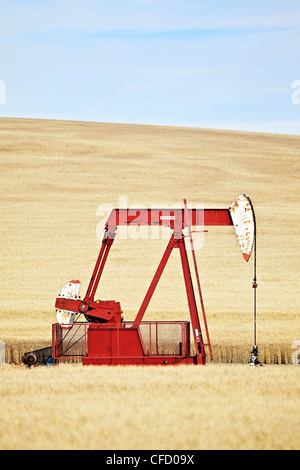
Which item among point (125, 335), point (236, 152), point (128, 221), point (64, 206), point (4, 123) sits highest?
point (4, 123)

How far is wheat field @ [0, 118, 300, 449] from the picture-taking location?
30.5 ft

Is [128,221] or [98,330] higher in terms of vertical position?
[128,221]

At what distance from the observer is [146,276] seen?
95.2ft

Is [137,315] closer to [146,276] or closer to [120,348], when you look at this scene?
[120,348]

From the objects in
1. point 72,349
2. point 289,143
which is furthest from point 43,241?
point 289,143

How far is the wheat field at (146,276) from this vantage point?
929 cm

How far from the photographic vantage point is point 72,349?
53.5 ft

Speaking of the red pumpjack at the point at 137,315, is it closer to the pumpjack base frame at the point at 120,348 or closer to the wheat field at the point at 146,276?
the pumpjack base frame at the point at 120,348

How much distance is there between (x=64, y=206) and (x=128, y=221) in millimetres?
25919

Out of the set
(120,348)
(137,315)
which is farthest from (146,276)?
(137,315)

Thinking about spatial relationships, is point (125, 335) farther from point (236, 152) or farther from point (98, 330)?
point (236, 152)

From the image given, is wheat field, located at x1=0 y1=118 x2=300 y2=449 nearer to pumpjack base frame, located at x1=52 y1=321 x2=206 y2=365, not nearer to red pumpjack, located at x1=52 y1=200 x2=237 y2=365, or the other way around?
pumpjack base frame, located at x1=52 y1=321 x2=206 y2=365

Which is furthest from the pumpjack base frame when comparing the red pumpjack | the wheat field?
the wheat field

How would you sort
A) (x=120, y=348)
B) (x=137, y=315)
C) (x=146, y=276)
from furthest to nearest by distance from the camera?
(x=146, y=276) < (x=120, y=348) < (x=137, y=315)
